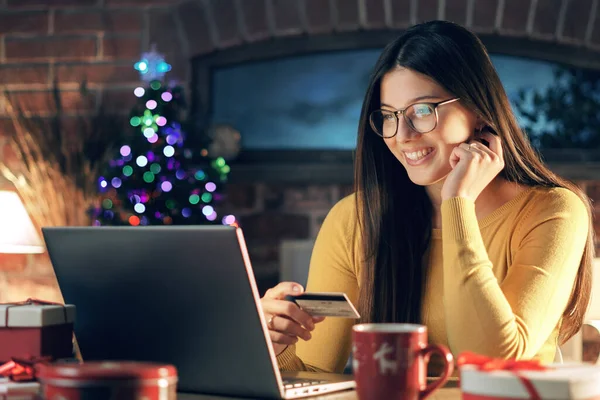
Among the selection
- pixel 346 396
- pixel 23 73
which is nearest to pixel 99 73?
pixel 23 73

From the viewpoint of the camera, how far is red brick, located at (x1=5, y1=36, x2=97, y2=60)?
3.76 meters

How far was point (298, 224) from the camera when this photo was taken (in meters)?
3.69

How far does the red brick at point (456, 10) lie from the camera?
3.59 meters

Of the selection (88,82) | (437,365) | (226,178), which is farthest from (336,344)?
(88,82)

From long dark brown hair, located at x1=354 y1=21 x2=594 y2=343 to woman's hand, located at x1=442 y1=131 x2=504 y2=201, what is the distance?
77mm

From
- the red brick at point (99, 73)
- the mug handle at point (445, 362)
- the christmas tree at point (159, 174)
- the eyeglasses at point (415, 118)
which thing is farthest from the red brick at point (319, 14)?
the mug handle at point (445, 362)

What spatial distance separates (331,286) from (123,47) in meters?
2.33

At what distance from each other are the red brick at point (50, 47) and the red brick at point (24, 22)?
0.04 meters

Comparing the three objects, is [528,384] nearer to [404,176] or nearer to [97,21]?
[404,176]

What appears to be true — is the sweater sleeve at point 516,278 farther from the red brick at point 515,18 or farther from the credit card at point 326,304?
the red brick at point 515,18

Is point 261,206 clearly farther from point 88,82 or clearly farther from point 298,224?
point 88,82

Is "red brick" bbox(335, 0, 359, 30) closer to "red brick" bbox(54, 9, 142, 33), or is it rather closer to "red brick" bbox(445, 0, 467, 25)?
"red brick" bbox(445, 0, 467, 25)

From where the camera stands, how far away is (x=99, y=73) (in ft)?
12.3

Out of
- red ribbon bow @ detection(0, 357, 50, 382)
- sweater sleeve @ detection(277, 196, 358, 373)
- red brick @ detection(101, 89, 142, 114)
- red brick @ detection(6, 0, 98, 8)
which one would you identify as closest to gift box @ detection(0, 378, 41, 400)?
red ribbon bow @ detection(0, 357, 50, 382)
